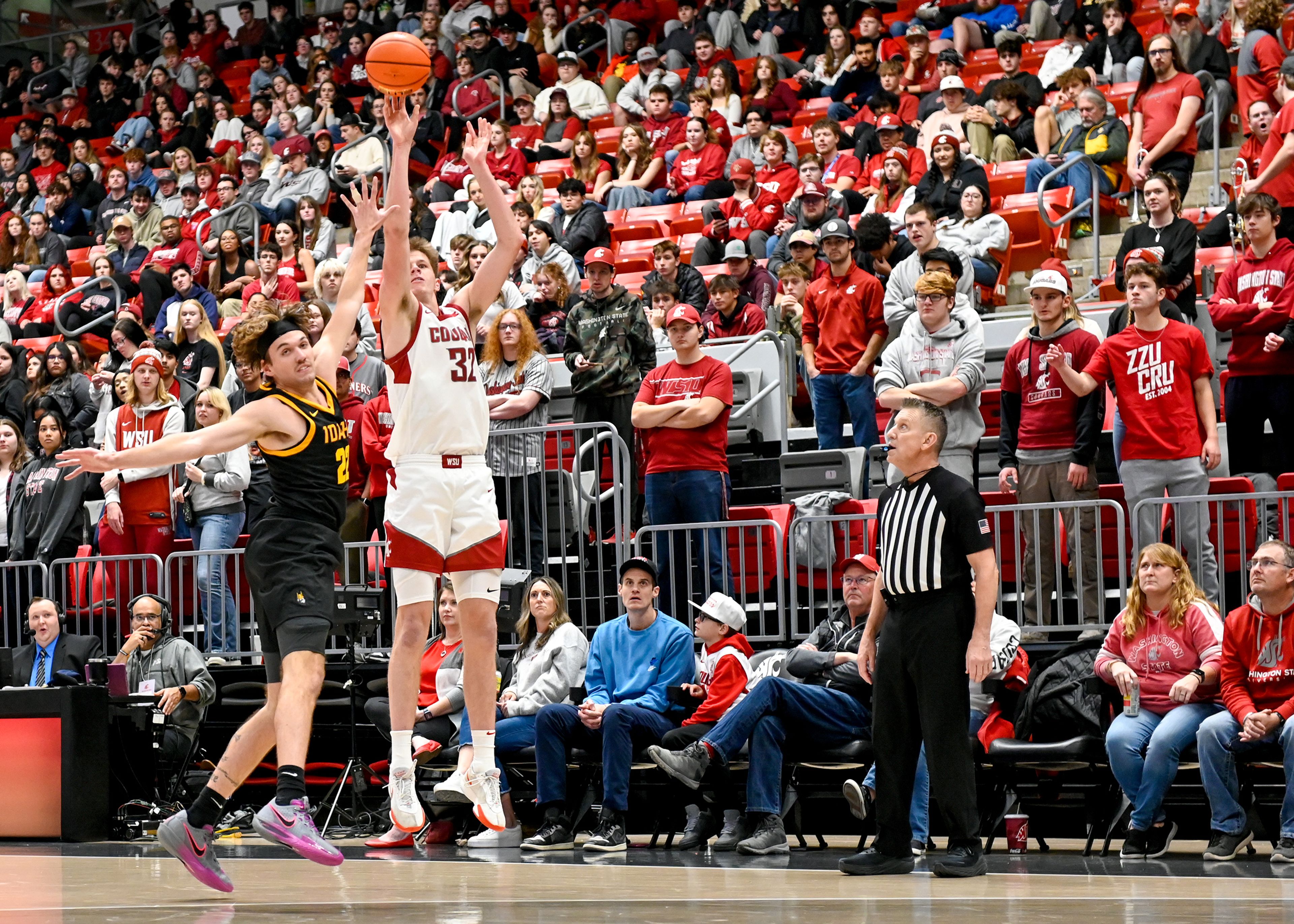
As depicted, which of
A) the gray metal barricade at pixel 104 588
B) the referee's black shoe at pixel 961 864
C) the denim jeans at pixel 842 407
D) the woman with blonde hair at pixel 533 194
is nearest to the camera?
the referee's black shoe at pixel 961 864

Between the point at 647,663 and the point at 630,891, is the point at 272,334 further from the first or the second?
the point at 647,663

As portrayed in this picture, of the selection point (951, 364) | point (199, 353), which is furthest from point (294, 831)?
point (199, 353)

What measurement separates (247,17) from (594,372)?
15662 millimetres

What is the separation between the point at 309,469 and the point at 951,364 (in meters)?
4.59

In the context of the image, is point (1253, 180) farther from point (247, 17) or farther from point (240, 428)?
point (247, 17)

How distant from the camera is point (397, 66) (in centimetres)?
676

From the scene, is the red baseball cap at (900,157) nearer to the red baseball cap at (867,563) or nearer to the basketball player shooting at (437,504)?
the red baseball cap at (867,563)

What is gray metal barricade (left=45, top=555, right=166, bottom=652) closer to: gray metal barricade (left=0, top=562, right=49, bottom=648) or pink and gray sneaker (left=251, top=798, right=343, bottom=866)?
gray metal barricade (left=0, top=562, right=49, bottom=648)

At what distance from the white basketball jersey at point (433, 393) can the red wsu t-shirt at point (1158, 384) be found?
13.6 feet

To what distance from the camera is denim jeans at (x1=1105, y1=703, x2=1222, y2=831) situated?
754cm

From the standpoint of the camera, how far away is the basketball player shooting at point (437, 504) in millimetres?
6289

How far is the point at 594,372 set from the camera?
1055 centimetres

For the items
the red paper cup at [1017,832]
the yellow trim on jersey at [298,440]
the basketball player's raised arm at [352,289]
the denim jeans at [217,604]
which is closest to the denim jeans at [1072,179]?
the red paper cup at [1017,832]

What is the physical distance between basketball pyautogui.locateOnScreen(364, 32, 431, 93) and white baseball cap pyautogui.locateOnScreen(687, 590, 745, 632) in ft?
11.1
